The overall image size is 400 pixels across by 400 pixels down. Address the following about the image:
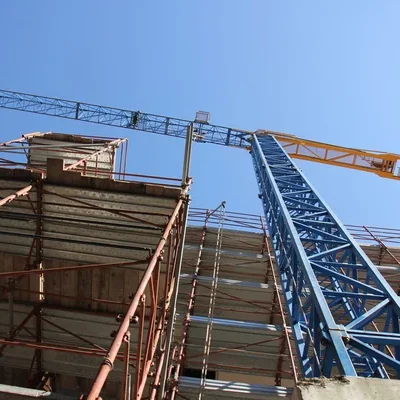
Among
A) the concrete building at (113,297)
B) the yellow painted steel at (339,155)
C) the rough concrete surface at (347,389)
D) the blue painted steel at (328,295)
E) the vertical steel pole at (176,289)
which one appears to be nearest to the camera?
the rough concrete surface at (347,389)

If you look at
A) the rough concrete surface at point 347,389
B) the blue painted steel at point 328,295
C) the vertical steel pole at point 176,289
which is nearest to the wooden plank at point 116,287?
the vertical steel pole at point 176,289

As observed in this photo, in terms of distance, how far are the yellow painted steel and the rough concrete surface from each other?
20328 mm


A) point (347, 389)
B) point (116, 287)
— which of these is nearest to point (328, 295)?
point (347, 389)

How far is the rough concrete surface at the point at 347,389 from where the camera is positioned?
3.75 meters

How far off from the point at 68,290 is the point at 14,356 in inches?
67.1

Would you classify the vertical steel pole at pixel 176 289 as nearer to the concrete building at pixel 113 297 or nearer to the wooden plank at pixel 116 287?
the concrete building at pixel 113 297

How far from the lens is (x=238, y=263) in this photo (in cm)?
1168

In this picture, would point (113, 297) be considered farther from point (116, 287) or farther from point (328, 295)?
point (328, 295)

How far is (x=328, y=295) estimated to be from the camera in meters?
7.49

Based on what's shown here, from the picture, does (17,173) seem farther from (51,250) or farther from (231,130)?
(231,130)

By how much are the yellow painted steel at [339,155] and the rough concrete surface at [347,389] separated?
20328 millimetres

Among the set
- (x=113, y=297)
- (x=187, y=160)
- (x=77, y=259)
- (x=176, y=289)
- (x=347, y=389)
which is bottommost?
(x=113, y=297)

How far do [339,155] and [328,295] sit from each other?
18.5 metres

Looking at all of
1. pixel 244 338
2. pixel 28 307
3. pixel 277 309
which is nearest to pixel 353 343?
pixel 244 338
